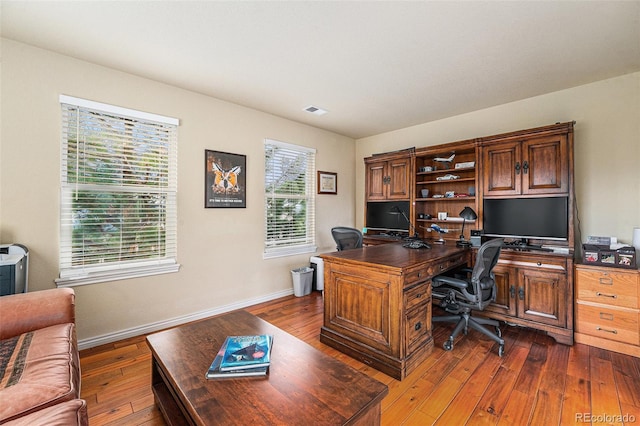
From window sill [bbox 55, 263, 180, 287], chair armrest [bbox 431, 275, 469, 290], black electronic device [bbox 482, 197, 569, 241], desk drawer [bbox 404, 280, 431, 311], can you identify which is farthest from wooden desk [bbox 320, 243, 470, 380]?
window sill [bbox 55, 263, 180, 287]

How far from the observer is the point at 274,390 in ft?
3.93

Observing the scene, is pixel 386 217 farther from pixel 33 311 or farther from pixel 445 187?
pixel 33 311

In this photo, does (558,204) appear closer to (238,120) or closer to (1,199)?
(238,120)

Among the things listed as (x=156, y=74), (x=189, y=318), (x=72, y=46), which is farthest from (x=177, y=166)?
(x=189, y=318)

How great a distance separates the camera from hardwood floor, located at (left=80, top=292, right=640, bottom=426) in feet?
5.49

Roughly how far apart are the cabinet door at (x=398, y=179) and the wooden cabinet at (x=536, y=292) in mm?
1549

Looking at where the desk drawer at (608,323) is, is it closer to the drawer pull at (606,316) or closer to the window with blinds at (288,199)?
the drawer pull at (606,316)

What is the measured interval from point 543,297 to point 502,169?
1.41 m

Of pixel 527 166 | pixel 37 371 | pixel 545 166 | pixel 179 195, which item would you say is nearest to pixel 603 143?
pixel 545 166

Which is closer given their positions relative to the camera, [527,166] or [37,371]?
[37,371]

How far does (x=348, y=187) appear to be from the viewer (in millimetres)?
5016

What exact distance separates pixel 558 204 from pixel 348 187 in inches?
115

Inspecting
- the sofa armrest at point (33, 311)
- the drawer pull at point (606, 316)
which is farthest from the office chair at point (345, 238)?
the sofa armrest at point (33, 311)

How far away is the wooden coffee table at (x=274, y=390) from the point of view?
1.05 m
